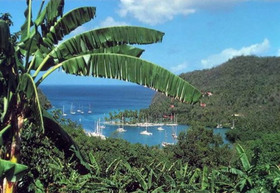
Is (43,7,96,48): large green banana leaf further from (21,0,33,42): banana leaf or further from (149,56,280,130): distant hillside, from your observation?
(149,56,280,130): distant hillside

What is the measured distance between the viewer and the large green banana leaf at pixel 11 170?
11.2 feet

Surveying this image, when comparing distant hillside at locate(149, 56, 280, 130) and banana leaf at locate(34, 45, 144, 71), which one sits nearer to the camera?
banana leaf at locate(34, 45, 144, 71)

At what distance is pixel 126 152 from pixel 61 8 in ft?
57.5

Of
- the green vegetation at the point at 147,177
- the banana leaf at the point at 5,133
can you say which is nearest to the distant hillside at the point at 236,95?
the green vegetation at the point at 147,177

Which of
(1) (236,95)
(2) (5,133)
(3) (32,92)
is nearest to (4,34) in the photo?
(3) (32,92)

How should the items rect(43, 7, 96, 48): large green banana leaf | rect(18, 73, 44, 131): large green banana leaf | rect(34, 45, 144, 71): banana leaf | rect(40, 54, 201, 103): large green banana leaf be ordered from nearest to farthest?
rect(18, 73, 44, 131): large green banana leaf, rect(40, 54, 201, 103): large green banana leaf, rect(34, 45, 144, 71): banana leaf, rect(43, 7, 96, 48): large green banana leaf

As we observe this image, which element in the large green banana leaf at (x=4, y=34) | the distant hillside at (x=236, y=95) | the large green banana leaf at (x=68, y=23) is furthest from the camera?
the distant hillside at (x=236, y=95)

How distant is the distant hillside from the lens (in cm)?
7425

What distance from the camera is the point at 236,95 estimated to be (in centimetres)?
8831

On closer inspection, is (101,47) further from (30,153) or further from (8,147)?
(30,153)

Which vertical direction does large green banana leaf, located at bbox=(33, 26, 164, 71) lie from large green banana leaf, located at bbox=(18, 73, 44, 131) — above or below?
above

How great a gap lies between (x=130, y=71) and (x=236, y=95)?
87.1 metres

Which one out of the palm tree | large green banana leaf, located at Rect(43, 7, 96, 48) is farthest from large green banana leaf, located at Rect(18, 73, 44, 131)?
large green banana leaf, located at Rect(43, 7, 96, 48)

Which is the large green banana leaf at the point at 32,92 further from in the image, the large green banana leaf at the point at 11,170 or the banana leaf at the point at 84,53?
the banana leaf at the point at 84,53
